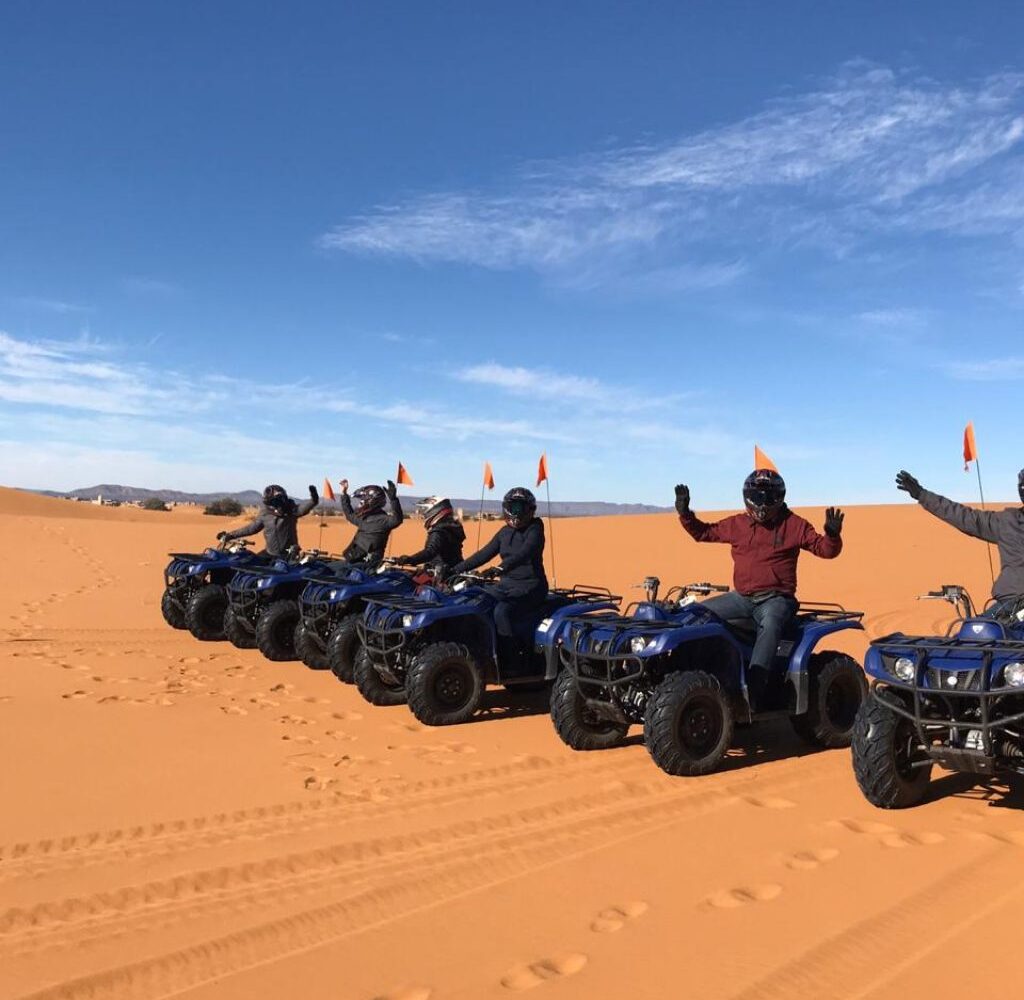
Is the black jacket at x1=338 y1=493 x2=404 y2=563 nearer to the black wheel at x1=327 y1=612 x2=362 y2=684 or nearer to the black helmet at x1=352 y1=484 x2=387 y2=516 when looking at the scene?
the black helmet at x1=352 y1=484 x2=387 y2=516

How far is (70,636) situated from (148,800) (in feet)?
25.5

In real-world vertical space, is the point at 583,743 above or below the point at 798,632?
below

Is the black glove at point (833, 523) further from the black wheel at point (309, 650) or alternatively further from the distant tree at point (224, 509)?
the distant tree at point (224, 509)

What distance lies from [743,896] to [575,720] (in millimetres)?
2639

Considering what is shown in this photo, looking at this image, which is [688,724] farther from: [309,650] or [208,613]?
[208,613]

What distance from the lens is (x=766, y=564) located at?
648 cm

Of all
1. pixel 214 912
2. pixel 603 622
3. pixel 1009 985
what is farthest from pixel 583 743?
pixel 1009 985

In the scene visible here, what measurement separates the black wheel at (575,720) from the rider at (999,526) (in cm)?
251

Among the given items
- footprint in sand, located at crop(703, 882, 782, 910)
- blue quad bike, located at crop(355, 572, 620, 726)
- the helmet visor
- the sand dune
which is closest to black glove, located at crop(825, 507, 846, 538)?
the sand dune

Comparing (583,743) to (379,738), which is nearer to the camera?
(583,743)

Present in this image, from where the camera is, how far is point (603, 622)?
630 cm

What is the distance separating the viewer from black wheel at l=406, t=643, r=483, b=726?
738 centimetres

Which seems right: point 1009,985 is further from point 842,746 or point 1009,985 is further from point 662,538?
point 662,538

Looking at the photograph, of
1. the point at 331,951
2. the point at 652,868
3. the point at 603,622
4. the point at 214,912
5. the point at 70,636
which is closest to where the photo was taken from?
the point at 331,951
